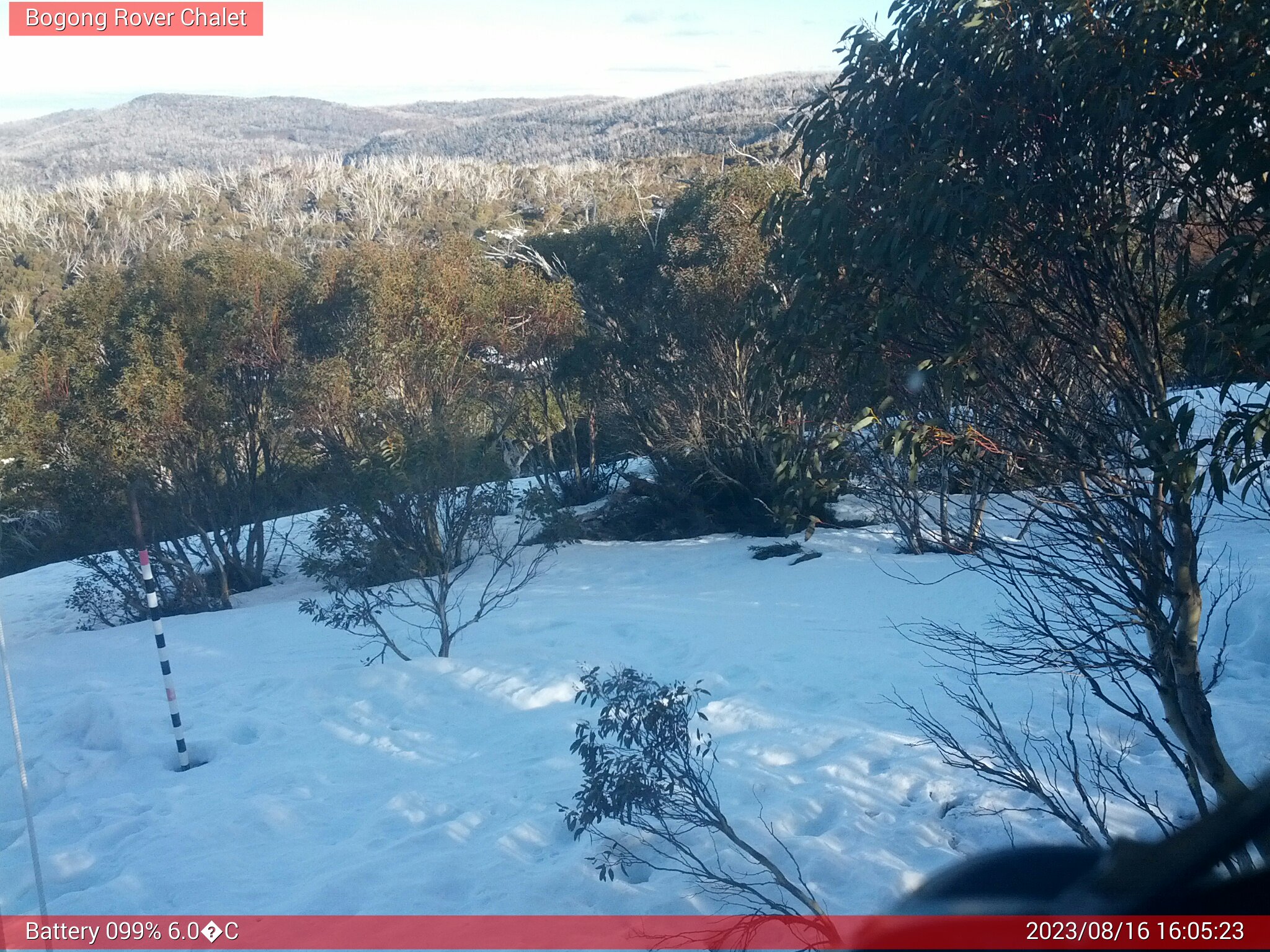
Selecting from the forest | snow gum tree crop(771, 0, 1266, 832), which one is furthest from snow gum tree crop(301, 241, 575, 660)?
snow gum tree crop(771, 0, 1266, 832)

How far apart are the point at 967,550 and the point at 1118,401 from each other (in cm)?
82

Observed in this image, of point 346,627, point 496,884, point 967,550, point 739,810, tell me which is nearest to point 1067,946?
point 967,550

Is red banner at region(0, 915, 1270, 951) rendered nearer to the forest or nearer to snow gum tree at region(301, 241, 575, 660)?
the forest

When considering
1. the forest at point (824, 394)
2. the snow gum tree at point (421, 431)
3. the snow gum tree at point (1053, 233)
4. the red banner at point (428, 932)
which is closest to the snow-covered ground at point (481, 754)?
the red banner at point (428, 932)

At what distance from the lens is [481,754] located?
635cm

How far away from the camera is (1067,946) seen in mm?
1475

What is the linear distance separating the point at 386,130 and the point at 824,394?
64907 mm

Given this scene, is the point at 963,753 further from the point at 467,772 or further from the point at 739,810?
the point at 467,772

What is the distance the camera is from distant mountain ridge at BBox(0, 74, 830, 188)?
132 feet

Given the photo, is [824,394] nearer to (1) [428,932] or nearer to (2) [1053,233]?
(2) [1053,233]

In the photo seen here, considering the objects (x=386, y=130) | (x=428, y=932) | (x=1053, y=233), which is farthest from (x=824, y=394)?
(x=386, y=130)

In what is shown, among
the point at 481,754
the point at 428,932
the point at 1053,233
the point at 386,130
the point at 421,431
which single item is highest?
the point at 386,130

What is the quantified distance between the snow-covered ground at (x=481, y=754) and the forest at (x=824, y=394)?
316mm

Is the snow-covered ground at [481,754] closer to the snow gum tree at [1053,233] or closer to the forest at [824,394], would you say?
the forest at [824,394]
